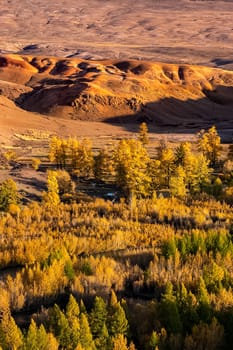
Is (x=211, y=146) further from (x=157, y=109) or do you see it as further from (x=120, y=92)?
(x=120, y=92)

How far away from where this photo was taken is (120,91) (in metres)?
110

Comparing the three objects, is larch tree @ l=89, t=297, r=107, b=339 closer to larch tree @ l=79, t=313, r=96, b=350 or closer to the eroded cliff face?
larch tree @ l=79, t=313, r=96, b=350

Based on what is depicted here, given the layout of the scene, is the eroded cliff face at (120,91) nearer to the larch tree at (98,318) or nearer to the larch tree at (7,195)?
the larch tree at (7,195)

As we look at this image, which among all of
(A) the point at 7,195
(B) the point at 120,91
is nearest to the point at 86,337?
(A) the point at 7,195

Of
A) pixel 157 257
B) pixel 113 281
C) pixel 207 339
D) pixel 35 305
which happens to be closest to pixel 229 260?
pixel 157 257

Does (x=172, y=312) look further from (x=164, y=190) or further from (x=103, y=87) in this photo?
(x=103, y=87)

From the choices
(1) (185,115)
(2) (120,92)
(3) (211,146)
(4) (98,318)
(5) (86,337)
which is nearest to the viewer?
(5) (86,337)

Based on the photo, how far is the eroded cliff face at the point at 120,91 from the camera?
10406 cm

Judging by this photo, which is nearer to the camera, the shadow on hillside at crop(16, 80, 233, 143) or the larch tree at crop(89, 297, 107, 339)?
the larch tree at crop(89, 297, 107, 339)

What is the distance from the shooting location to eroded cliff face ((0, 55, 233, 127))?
341ft

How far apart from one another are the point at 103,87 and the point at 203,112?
22.6 meters

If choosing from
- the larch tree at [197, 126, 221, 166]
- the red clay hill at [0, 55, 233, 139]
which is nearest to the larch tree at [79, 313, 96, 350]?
the larch tree at [197, 126, 221, 166]

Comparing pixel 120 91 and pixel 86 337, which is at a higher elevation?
pixel 86 337

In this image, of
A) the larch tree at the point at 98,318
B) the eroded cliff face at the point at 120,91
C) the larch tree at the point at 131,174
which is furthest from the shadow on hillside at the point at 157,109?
the larch tree at the point at 98,318
